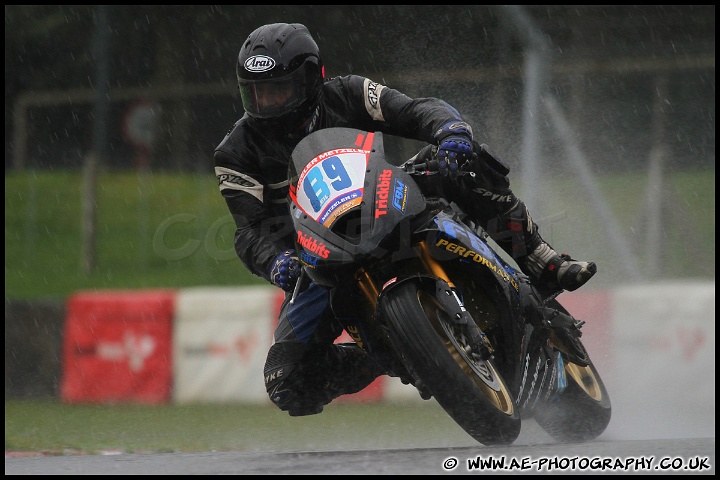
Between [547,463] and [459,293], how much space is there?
0.80m

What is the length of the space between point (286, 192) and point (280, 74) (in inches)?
25.1

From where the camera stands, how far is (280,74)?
4.55 metres

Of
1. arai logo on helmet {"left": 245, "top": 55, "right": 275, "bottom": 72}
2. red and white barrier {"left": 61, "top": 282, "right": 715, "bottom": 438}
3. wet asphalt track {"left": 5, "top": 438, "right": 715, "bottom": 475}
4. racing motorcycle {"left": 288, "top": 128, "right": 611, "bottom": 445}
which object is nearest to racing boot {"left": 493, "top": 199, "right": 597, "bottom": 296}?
racing motorcycle {"left": 288, "top": 128, "right": 611, "bottom": 445}

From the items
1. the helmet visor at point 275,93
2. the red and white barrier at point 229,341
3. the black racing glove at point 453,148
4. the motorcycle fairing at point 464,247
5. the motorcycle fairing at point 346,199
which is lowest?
the red and white barrier at point 229,341

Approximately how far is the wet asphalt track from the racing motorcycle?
19 centimetres

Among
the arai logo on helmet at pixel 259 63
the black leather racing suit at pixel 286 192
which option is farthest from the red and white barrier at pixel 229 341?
the arai logo on helmet at pixel 259 63

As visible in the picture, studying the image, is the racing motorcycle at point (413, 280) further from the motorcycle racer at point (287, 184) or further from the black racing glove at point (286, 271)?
the motorcycle racer at point (287, 184)

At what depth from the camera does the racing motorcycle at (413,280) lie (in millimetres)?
3965

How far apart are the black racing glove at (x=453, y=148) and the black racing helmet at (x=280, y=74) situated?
62 centimetres

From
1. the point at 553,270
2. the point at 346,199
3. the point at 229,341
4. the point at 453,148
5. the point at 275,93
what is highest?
the point at 275,93

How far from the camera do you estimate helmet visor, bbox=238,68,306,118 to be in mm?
4582

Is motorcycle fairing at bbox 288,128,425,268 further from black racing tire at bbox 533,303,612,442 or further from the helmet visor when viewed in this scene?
black racing tire at bbox 533,303,612,442

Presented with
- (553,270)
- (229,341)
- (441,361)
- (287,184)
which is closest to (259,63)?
(287,184)

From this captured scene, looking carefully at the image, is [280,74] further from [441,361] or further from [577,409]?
[577,409]
